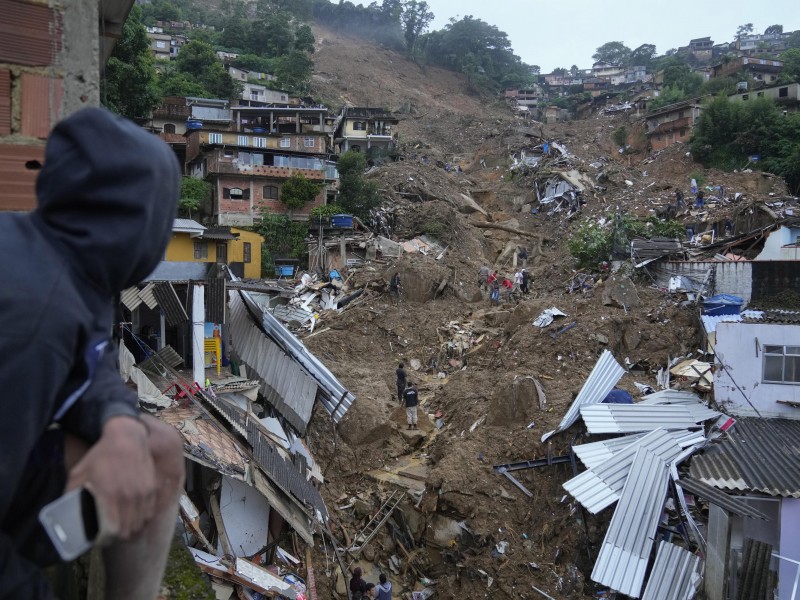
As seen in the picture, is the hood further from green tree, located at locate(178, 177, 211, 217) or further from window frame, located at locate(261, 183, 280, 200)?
window frame, located at locate(261, 183, 280, 200)

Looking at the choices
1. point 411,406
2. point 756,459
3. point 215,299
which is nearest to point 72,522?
point 756,459

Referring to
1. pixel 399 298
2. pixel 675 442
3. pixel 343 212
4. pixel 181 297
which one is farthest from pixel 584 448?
pixel 343 212

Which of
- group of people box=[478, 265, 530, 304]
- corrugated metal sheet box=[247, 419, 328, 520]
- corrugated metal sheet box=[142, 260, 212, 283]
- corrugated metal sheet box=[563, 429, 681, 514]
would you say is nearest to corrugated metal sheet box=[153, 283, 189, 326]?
corrugated metal sheet box=[142, 260, 212, 283]

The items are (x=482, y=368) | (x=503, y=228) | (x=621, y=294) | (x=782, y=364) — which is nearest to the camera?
(x=782, y=364)

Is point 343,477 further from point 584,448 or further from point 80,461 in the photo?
point 80,461

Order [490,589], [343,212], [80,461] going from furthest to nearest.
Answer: [343,212], [490,589], [80,461]

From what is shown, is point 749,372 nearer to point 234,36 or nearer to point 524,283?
point 524,283

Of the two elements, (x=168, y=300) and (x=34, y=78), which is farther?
(x=168, y=300)

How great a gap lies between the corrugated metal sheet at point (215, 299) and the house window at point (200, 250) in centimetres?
513

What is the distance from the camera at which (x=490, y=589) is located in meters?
9.80

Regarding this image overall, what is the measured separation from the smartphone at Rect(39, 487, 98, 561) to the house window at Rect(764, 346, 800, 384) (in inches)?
442

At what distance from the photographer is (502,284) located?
83.2 ft

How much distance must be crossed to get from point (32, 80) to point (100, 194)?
165 cm

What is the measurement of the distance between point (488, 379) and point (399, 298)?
810 centimetres
